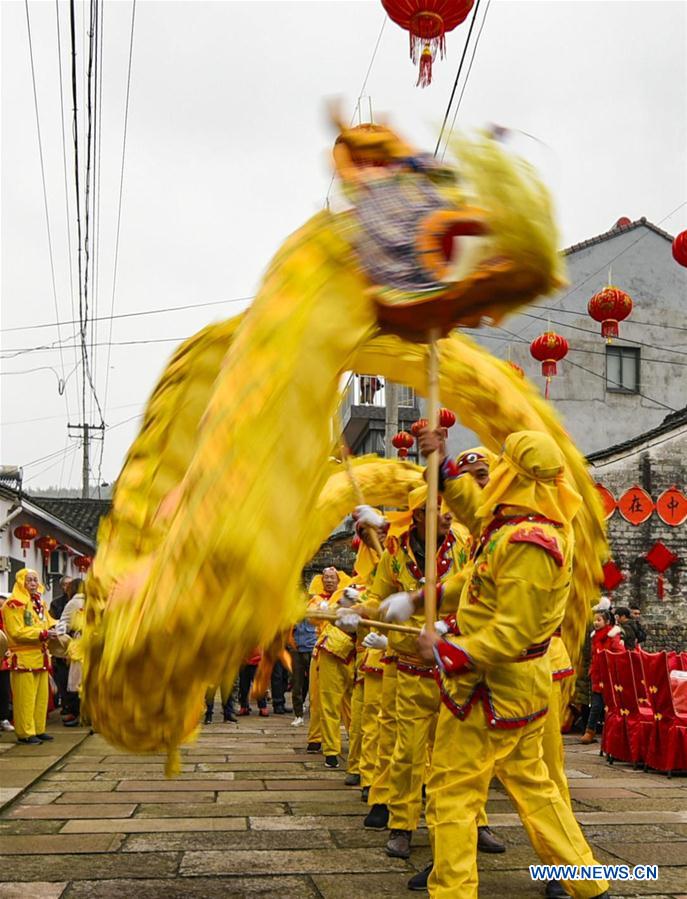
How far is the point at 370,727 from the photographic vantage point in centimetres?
638

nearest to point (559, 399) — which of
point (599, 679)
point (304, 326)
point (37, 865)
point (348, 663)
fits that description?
point (599, 679)

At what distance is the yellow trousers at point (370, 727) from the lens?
6.22 metres

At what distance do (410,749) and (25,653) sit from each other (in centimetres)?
547

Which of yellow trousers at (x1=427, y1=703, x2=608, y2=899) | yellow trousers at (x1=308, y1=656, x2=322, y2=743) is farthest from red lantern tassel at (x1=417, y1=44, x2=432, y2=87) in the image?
yellow trousers at (x1=308, y1=656, x2=322, y2=743)

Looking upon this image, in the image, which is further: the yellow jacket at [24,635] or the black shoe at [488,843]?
the yellow jacket at [24,635]

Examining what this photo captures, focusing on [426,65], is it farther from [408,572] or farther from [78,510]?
[78,510]

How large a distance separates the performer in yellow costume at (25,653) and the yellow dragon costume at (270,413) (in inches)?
267

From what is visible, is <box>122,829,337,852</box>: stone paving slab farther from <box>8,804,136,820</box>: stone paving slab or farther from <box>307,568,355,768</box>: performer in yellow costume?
<box>307,568,355,768</box>: performer in yellow costume

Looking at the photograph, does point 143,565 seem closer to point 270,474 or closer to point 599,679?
point 270,474

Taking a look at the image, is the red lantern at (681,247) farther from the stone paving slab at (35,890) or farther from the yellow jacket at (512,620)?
the stone paving slab at (35,890)

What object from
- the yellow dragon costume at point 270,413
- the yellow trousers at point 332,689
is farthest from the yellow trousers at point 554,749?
the yellow trousers at point 332,689

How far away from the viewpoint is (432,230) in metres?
2.67

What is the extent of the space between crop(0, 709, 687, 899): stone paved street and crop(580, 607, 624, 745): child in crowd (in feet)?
5.15

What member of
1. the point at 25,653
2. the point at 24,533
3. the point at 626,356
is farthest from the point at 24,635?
the point at 626,356
